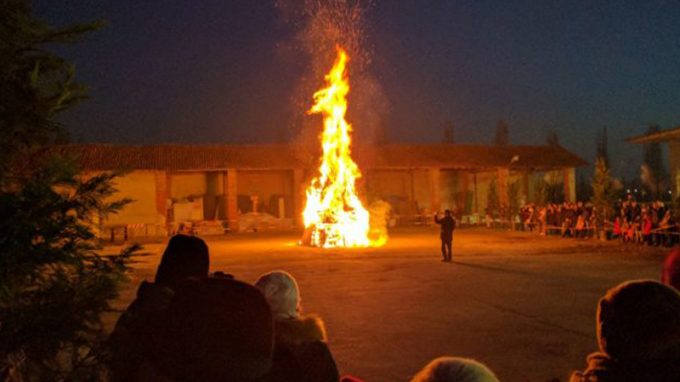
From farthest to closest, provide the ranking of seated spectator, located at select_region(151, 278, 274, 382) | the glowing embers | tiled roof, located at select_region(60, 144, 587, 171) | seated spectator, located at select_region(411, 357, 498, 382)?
tiled roof, located at select_region(60, 144, 587, 171) < the glowing embers < seated spectator, located at select_region(151, 278, 274, 382) < seated spectator, located at select_region(411, 357, 498, 382)

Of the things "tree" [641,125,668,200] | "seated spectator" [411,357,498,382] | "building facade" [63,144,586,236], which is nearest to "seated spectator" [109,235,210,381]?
"seated spectator" [411,357,498,382]

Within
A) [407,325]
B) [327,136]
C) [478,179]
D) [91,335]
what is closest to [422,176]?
[478,179]

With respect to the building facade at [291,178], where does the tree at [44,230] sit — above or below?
below

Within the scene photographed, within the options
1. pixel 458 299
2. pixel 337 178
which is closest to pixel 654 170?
pixel 337 178

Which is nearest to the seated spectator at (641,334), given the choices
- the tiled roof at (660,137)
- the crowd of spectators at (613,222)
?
the crowd of spectators at (613,222)

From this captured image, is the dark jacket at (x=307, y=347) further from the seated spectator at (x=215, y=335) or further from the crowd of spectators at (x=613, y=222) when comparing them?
the crowd of spectators at (x=613, y=222)

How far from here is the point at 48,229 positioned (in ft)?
7.45

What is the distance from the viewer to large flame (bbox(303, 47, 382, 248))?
26391 millimetres

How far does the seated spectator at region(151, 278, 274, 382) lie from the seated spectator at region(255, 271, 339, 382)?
477mm

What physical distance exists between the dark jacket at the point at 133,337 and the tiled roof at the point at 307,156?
35.9 metres

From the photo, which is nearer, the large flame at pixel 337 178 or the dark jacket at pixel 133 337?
the dark jacket at pixel 133 337

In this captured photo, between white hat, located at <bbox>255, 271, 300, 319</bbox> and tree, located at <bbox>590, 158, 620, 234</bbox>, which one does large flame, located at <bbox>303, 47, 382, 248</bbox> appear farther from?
white hat, located at <bbox>255, 271, 300, 319</bbox>

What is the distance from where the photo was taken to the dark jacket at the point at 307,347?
2.80 metres

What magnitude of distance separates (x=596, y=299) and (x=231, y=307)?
10.5 metres
